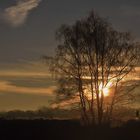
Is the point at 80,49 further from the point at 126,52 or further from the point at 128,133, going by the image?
the point at 128,133

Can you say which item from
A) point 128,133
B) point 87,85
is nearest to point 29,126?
point 87,85

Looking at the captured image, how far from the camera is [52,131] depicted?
45.8 metres

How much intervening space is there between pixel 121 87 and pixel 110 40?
4.20m

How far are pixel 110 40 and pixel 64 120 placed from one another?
8166mm

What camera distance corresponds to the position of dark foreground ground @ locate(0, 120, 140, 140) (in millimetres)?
44312

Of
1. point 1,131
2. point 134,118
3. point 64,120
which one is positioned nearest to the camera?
point 1,131

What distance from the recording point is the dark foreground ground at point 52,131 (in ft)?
145

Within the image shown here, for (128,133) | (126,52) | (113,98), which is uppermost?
(126,52)

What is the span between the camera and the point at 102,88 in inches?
1820

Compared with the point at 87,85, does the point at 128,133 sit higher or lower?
lower

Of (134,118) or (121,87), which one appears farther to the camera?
(134,118)

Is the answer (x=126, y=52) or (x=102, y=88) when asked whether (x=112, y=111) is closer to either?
(x=102, y=88)

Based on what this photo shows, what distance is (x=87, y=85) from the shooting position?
4594cm

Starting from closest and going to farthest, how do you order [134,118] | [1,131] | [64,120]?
1. [1,131]
2. [64,120]
3. [134,118]
